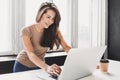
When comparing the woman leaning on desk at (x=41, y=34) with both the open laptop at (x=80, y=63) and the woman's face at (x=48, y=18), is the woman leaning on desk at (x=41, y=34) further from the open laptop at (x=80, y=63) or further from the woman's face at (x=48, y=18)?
the open laptop at (x=80, y=63)

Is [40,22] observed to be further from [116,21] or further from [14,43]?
[116,21]

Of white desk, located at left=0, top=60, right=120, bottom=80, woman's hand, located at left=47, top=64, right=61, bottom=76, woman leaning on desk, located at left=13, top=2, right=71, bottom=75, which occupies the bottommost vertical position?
white desk, located at left=0, top=60, right=120, bottom=80

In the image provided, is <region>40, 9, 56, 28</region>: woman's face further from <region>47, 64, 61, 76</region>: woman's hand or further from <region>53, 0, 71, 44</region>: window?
<region>53, 0, 71, 44</region>: window

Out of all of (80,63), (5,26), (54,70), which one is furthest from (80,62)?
(5,26)

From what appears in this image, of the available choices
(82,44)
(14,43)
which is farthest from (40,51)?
(82,44)

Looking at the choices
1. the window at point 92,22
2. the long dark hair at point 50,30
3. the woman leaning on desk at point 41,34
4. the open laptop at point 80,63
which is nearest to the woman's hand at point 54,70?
the open laptop at point 80,63

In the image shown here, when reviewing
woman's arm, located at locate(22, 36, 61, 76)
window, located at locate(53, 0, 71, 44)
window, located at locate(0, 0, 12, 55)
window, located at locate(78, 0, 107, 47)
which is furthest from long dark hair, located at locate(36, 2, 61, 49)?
window, located at locate(78, 0, 107, 47)

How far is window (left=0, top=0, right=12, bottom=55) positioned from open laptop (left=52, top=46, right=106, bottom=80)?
6.58 ft

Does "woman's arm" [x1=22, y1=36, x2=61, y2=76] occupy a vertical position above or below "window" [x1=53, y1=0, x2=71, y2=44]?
below

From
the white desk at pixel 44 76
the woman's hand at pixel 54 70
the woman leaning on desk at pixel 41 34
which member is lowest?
the white desk at pixel 44 76

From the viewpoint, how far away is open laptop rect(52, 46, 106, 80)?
1.27m

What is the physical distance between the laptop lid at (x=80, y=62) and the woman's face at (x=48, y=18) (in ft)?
2.48

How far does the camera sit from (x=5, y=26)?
3256mm

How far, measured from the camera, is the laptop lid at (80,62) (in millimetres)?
1275
